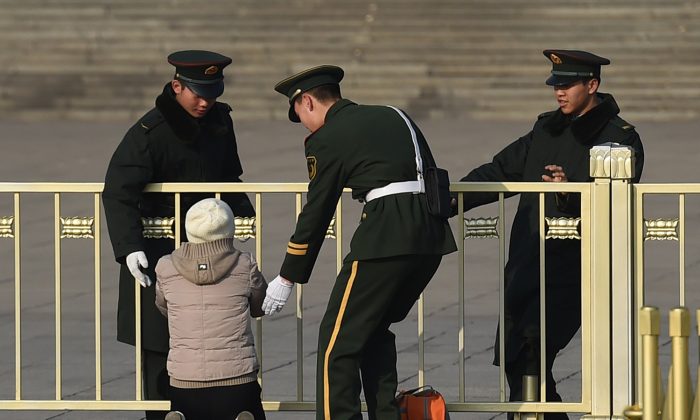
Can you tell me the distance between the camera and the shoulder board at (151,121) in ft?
22.3

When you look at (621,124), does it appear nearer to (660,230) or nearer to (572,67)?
(572,67)

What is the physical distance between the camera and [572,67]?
7.00 meters

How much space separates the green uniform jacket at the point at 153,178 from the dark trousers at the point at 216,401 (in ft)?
1.76

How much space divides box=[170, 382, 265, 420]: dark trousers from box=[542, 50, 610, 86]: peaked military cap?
1.98 meters

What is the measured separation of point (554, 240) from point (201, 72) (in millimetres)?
1659

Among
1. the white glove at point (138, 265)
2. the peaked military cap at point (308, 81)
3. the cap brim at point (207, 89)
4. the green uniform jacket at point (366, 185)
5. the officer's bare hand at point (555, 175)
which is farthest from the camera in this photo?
the cap brim at point (207, 89)

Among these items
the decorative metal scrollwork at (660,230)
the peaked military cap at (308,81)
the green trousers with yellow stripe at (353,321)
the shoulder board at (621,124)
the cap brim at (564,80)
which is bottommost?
the green trousers with yellow stripe at (353,321)

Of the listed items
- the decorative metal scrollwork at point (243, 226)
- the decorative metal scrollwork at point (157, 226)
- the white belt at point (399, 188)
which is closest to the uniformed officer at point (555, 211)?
the white belt at point (399, 188)

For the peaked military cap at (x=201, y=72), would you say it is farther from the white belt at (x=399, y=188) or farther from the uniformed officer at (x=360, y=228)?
the white belt at (x=399, y=188)

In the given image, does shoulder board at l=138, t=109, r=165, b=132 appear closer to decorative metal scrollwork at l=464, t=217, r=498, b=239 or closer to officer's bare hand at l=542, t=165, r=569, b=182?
decorative metal scrollwork at l=464, t=217, r=498, b=239

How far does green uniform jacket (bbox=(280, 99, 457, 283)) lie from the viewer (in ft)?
19.7

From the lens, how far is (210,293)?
6.10 meters

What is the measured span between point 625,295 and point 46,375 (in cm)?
383

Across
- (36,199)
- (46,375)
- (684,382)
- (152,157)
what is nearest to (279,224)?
(36,199)
